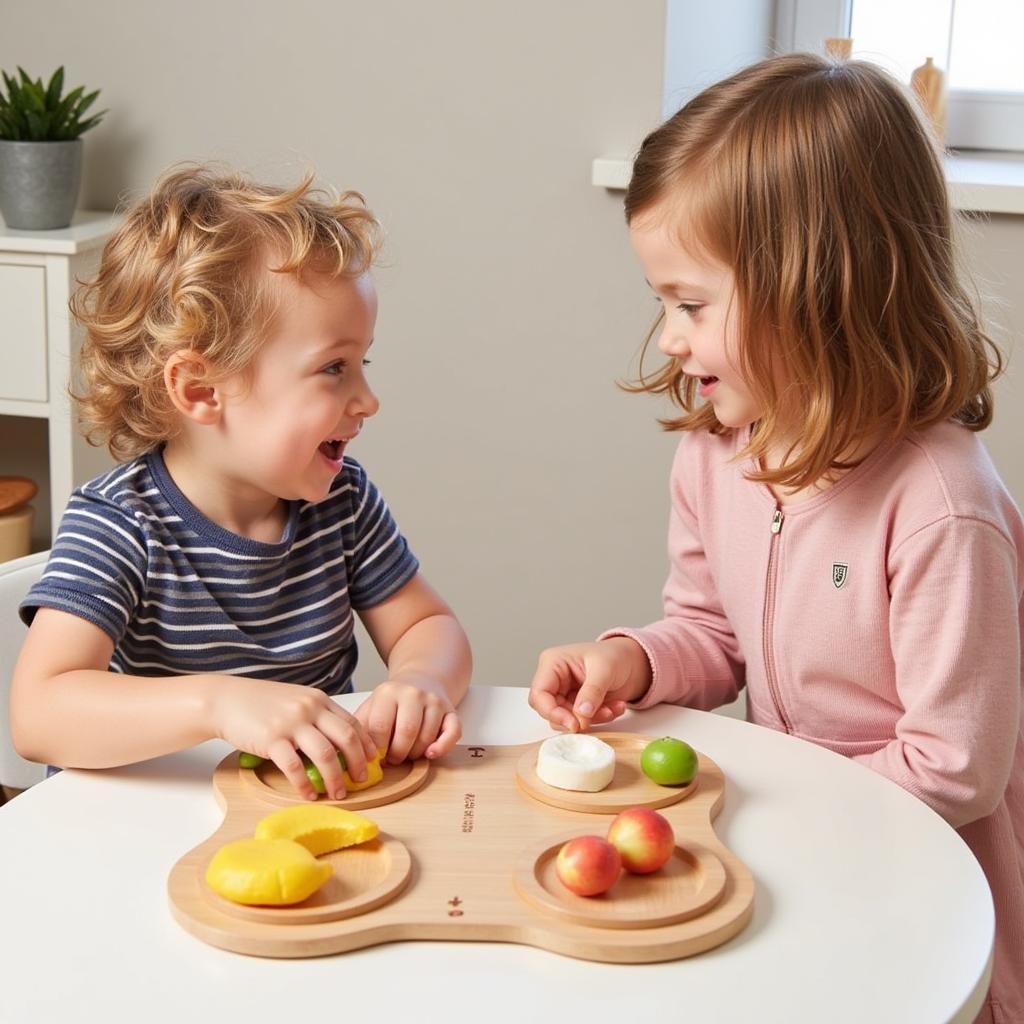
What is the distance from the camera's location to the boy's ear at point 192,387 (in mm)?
1203

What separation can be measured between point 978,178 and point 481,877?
1.59m

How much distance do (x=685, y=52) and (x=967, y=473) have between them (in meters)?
1.24

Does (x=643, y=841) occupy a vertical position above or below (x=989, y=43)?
below

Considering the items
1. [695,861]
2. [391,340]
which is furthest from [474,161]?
[695,861]

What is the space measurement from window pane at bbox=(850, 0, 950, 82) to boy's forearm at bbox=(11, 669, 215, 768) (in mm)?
1749

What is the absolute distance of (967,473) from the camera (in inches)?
45.5

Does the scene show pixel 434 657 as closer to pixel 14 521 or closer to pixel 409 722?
pixel 409 722

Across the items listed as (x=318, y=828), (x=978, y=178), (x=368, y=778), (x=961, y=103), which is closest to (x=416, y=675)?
(x=368, y=778)

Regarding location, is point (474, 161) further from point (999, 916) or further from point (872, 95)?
point (999, 916)

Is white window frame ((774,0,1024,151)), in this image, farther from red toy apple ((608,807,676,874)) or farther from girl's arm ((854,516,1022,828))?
red toy apple ((608,807,676,874))

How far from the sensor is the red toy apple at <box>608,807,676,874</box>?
86 centimetres

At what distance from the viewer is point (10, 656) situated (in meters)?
1.33

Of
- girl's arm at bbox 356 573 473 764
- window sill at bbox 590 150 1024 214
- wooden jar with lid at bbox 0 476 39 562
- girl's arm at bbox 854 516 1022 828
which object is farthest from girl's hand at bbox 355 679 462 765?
wooden jar with lid at bbox 0 476 39 562

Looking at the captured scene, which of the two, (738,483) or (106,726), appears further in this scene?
(738,483)
